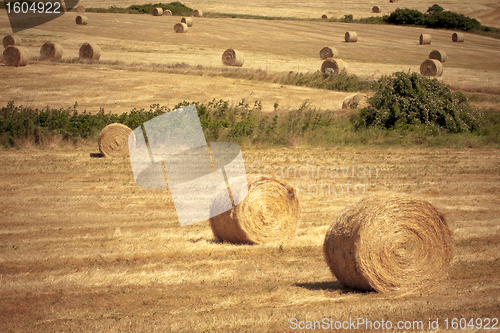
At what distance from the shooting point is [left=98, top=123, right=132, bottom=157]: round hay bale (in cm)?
1686

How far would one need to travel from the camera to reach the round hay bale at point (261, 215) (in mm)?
8797

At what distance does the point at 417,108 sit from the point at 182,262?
14025 mm

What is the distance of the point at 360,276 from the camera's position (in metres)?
6.34

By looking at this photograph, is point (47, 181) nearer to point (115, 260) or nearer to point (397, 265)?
point (115, 260)

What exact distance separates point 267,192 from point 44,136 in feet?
38.8

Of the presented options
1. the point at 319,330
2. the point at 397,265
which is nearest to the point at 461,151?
the point at 397,265

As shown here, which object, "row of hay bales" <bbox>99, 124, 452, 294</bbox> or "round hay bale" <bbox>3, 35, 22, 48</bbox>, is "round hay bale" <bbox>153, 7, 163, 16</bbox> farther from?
"row of hay bales" <bbox>99, 124, 452, 294</bbox>

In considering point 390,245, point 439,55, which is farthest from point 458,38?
point 390,245

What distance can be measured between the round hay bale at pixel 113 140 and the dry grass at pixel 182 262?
2162mm

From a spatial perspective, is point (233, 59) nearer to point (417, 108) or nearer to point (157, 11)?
point (417, 108)

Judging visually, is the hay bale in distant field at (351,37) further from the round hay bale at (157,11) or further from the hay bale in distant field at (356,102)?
the hay bale in distant field at (356,102)

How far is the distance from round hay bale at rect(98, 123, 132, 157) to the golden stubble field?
0.59 meters

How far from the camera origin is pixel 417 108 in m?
19.3

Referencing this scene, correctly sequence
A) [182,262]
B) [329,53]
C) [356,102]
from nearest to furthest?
[182,262] < [356,102] < [329,53]
